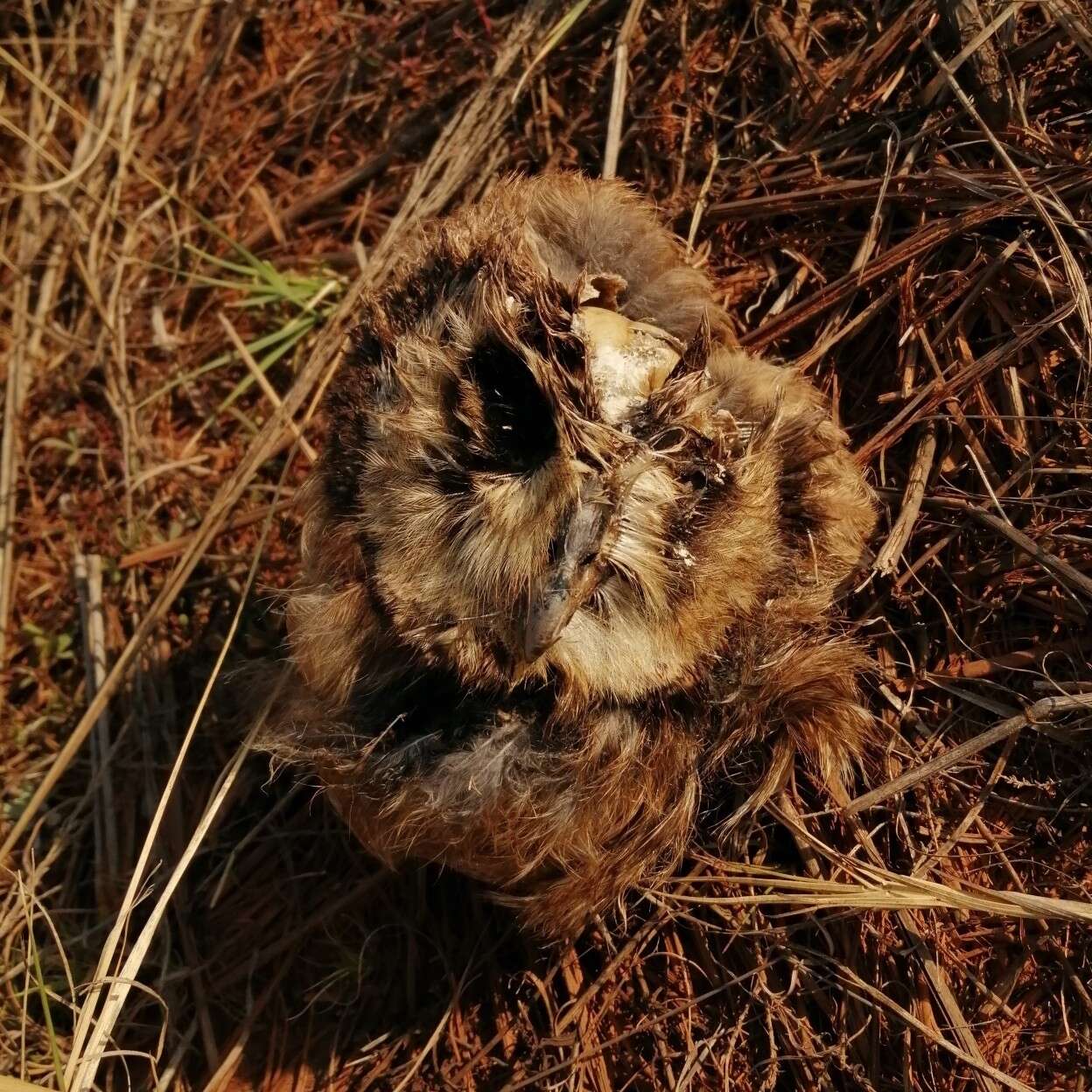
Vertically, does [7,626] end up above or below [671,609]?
below

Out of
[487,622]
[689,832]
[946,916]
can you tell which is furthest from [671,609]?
[946,916]

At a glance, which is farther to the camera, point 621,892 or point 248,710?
point 248,710

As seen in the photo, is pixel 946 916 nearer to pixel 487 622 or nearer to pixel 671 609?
pixel 671 609

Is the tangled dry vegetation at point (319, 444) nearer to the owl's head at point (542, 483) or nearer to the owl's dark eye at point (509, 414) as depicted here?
the owl's head at point (542, 483)

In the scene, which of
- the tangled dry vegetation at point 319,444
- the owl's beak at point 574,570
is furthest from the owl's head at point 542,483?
the tangled dry vegetation at point 319,444

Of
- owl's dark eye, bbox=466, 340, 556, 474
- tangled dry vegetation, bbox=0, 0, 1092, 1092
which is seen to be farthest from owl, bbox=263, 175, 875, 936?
tangled dry vegetation, bbox=0, 0, 1092, 1092

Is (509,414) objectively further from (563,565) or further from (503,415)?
(563,565)

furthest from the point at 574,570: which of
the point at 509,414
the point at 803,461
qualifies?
the point at 803,461

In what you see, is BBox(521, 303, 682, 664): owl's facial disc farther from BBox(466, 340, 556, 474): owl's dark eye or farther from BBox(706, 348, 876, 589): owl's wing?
BBox(706, 348, 876, 589): owl's wing
